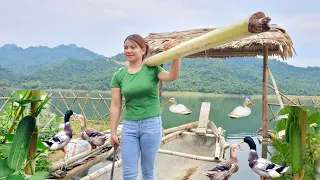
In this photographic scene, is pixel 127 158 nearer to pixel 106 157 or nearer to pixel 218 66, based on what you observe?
pixel 106 157

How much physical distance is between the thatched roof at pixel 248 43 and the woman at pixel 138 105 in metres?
3.03

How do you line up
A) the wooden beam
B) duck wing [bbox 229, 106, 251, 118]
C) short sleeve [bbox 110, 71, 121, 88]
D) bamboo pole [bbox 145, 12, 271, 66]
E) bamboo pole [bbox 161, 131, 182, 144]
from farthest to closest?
duck wing [bbox 229, 106, 251, 118] → the wooden beam → bamboo pole [bbox 161, 131, 182, 144] → short sleeve [bbox 110, 71, 121, 88] → bamboo pole [bbox 145, 12, 271, 66]

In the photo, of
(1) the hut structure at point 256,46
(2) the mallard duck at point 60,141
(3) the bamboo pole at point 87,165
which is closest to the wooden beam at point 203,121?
(1) the hut structure at point 256,46

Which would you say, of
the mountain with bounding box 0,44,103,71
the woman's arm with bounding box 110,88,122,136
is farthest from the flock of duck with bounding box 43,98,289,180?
the mountain with bounding box 0,44,103,71

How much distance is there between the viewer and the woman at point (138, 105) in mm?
1841

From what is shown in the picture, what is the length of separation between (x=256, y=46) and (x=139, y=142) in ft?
15.7

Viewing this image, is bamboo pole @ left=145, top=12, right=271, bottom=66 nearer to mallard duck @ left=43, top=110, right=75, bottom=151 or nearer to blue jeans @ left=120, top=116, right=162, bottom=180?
blue jeans @ left=120, top=116, right=162, bottom=180

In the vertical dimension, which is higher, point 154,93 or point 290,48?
point 290,48

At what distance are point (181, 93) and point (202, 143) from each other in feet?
68.1

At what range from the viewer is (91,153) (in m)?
3.74

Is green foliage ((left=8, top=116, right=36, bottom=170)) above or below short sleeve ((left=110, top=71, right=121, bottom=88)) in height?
below

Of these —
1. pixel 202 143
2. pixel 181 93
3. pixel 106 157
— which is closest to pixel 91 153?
pixel 106 157

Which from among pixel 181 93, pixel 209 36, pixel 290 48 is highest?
pixel 290 48

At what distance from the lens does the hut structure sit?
5.64 m
